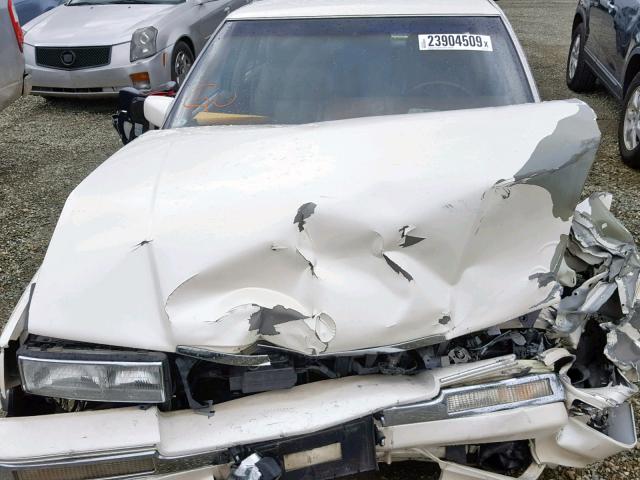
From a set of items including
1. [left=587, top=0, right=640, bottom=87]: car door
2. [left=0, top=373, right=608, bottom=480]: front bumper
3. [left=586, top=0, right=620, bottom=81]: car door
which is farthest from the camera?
[left=586, top=0, right=620, bottom=81]: car door

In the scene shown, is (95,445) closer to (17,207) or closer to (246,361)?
(246,361)

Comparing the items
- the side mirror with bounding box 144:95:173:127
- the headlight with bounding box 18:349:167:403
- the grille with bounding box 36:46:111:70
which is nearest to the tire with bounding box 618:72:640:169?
the side mirror with bounding box 144:95:173:127

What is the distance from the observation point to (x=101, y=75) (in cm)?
672

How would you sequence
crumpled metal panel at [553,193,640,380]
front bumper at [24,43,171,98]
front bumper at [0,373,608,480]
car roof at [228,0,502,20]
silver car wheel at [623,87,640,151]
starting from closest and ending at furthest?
1. front bumper at [0,373,608,480]
2. crumpled metal panel at [553,193,640,380]
3. car roof at [228,0,502,20]
4. silver car wheel at [623,87,640,151]
5. front bumper at [24,43,171,98]

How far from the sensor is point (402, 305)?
1.84m

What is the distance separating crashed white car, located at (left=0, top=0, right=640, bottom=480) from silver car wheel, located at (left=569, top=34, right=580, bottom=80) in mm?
5731

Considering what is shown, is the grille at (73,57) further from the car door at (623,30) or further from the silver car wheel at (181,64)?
the car door at (623,30)

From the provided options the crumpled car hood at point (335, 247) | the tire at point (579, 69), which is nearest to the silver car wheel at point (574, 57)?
the tire at point (579, 69)

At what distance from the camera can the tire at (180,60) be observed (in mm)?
6980

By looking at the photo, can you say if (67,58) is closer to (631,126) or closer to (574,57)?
(631,126)

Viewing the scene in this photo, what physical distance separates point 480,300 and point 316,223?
55cm

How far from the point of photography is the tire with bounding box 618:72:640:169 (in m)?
5.05

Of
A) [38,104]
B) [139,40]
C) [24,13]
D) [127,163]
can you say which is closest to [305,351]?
[127,163]

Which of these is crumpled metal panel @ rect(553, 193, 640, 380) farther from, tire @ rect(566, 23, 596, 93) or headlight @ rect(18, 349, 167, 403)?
tire @ rect(566, 23, 596, 93)
